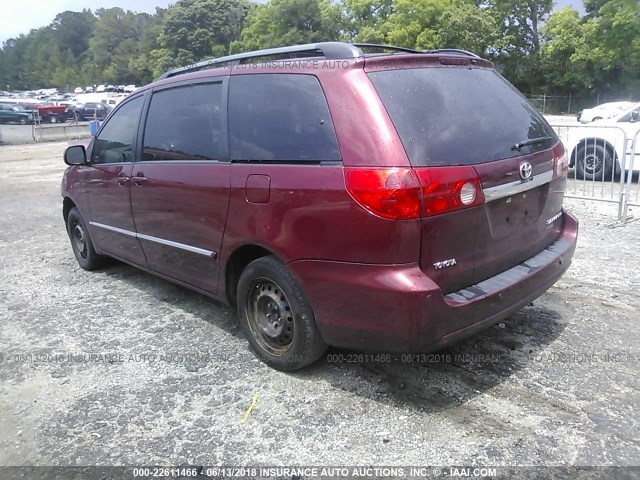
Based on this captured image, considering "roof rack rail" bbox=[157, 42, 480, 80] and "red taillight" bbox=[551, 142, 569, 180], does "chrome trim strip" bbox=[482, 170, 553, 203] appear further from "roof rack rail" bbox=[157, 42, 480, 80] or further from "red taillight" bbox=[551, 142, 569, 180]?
"roof rack rail" bbox=[157, 42, 480, 80]

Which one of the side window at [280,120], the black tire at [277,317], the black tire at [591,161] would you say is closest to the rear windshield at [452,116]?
the side window at [280,120]

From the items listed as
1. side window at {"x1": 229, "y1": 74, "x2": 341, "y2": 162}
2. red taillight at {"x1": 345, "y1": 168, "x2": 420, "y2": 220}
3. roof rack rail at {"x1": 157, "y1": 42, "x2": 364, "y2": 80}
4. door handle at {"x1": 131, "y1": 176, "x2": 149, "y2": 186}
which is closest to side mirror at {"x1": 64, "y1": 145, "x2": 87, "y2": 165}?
door handle at {"x1": 131, "y1": 176, "x2": 149, "y2": 186}

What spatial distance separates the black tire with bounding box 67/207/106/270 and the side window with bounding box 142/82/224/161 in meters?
1.72

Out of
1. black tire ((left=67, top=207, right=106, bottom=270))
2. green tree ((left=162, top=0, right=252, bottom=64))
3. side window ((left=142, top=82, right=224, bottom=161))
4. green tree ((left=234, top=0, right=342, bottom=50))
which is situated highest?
green tree ((left=162, top=0, right=252, bottom=64))

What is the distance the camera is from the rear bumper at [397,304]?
2682mm

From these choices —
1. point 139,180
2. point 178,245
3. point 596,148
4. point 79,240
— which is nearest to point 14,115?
point 79,240

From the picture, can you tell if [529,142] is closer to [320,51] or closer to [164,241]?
[320,51]

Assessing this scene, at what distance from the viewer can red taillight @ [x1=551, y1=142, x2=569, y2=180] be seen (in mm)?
3475

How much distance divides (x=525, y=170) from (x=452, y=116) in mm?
547

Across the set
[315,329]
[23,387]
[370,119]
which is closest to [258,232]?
[315,329]

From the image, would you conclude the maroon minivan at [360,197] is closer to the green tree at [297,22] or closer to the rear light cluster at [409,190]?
the rear light cluster at [409,190]

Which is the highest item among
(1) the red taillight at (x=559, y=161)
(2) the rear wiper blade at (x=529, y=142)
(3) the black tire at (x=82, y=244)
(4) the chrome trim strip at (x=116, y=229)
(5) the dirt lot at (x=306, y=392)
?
(2) the rear wiper blade at (x=529, y=142)

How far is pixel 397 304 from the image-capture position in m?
2.68

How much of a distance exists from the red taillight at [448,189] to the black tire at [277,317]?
924 mm
